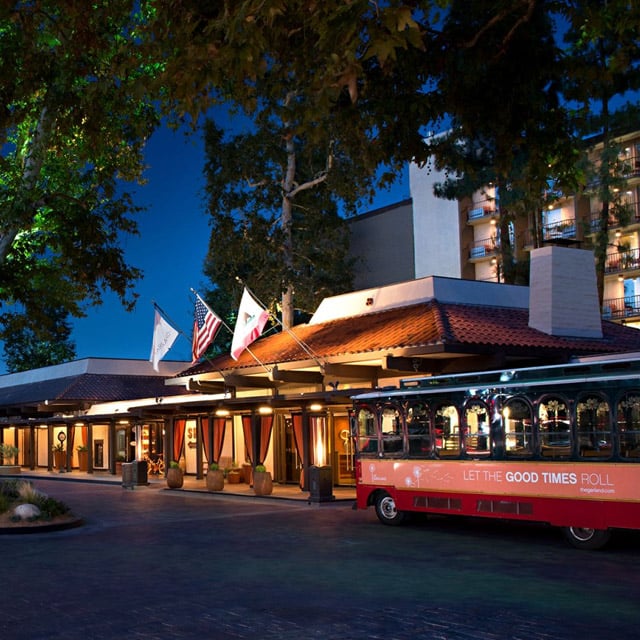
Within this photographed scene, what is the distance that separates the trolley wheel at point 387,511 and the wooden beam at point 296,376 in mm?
9093

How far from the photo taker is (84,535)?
1878 cm

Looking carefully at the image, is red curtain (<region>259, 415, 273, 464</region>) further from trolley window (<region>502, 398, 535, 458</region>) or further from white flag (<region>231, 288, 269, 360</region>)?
trolley window (<region>502, 398, 535, 458</region>)

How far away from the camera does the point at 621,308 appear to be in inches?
2464

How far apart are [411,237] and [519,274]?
2447 centimetres

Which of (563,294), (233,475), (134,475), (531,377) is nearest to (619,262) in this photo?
(563,294)

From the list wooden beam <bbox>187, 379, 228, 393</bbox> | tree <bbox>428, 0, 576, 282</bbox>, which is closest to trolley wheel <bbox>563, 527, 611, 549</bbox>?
tree <bbox>428, 0, 576, 282</bbox>

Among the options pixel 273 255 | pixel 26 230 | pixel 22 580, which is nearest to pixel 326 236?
pixel 273 255

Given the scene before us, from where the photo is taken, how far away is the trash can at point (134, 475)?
115 ft

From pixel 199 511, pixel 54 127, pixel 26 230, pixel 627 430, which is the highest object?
pixel 54 127

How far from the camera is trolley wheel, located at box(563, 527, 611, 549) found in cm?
1532

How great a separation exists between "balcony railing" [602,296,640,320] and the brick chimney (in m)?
33.8

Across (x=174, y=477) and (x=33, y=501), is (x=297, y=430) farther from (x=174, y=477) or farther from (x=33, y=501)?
(x=33, y=501)

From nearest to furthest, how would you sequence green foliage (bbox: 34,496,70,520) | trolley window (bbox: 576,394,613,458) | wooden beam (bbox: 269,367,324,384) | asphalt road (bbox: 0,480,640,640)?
asphalt road (bbox: 0,480,640,640) → trolley window (bbox: 576,394,613,458) → green foliage (bbox: 34,496,70,520) → wooden beam (bbox: 269,367,324,384)

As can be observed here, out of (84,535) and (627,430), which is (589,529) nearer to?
(627,430)
